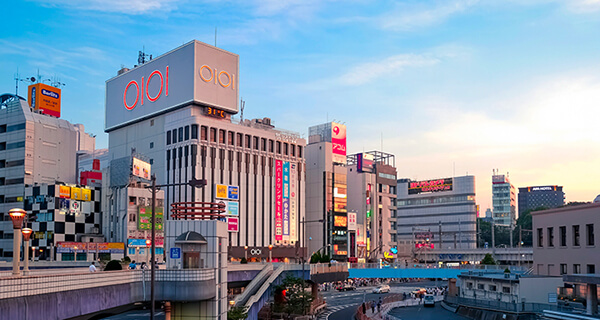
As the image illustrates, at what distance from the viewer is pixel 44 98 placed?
132m

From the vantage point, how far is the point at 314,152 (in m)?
167

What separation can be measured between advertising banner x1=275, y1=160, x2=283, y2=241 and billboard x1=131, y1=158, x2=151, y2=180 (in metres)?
37.3

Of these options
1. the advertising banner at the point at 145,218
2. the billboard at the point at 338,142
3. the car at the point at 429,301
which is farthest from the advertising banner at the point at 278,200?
the car at the point at 429,301

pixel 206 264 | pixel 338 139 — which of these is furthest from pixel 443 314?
pixel 338 139

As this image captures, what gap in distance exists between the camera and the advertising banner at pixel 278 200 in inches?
5699

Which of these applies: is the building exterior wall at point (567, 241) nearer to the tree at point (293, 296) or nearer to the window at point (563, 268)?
the window at point (563, 268)

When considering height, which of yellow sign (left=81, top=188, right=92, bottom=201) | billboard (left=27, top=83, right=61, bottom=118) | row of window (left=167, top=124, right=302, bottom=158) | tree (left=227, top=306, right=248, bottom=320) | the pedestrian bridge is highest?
billboard (left=27, top=83, right=61, bottom=118)

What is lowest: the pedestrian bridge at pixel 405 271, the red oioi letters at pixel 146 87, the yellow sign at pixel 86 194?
the pedestrian bridge at pixel 405 271

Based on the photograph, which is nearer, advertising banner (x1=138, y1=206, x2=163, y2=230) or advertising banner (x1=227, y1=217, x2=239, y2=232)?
advertising banner (x1=138, y1=206, x2=163, y2=230)

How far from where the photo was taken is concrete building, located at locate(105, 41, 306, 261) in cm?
13200

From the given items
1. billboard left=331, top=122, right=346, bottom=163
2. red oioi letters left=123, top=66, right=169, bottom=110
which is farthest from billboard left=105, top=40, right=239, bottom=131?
billboard left=331, top=122, right=346, bottom=163

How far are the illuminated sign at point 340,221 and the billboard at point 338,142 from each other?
16231 mm

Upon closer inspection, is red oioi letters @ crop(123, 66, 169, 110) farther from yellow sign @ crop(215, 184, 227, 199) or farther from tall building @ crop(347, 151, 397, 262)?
tall building @ crop(347, 151, 397, 262)

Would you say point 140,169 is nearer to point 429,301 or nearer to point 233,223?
point 233,223
